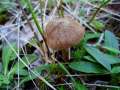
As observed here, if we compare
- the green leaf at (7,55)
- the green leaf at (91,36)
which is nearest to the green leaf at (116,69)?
the green leaf at (91,36)

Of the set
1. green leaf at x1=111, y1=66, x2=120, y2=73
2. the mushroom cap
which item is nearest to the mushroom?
the mushroom cap

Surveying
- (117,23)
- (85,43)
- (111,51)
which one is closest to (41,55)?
(85,43)

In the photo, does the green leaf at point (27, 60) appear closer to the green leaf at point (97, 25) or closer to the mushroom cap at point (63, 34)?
the mushroom cap at point (63, 34)

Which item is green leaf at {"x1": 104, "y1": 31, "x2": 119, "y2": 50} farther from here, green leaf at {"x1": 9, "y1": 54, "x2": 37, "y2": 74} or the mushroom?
green leaf at {"x1": 9, "y1": 54, "x2": 37, "y2": 74}

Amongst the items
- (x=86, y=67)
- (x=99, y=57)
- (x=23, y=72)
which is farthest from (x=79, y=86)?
(x=23, y=72)

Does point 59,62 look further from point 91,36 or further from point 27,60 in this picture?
point 91,36
